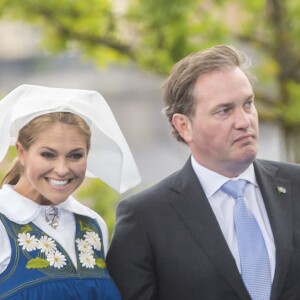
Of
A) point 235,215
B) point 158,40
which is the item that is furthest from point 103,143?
point 158,40

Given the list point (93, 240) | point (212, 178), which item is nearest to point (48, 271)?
point (93, 240)

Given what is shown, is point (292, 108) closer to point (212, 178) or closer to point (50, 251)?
point (212, 178)

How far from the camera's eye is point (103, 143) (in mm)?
4668

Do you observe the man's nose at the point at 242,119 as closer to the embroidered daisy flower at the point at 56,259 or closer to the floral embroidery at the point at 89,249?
the floral embroidery at the point at 89,249

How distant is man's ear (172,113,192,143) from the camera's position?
4785 mm

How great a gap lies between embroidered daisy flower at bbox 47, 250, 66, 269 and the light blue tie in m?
0.69

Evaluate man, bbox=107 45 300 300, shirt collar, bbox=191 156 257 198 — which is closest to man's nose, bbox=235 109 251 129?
man, bbox=107 45 300 300

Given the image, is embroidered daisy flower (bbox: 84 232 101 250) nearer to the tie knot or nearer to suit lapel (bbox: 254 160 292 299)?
the tie knot

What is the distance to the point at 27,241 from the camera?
174 inches

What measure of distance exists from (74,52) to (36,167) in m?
4.98

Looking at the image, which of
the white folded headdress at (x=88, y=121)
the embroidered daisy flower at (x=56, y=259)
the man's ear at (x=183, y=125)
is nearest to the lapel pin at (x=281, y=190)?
the man's ear at (x=183, y=125)

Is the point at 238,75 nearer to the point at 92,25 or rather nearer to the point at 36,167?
the point at 36,167

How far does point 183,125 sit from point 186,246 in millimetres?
505

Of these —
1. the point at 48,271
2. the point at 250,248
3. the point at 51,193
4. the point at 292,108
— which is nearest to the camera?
the point at 48,271
